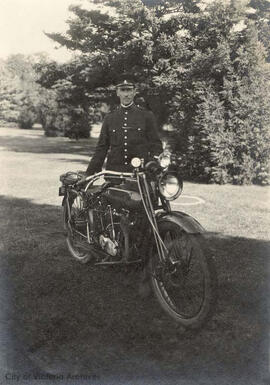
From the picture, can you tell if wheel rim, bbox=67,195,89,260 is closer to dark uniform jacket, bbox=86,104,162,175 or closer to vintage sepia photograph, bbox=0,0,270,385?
vintage sepia photograph, bbox=0,0,270,385

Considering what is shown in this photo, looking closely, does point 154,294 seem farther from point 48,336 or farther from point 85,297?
point 48,336

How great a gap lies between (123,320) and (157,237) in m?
0.69

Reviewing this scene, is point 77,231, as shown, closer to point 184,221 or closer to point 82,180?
point 82,180

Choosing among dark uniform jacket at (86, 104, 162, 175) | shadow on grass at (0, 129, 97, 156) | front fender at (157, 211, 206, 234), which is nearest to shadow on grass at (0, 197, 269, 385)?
front fender at (157, 211, 206, 234)

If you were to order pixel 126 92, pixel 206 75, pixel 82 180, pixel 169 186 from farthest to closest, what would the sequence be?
pixel 206 75, pixel 82 180, pixel 126 92, pixel 169 186

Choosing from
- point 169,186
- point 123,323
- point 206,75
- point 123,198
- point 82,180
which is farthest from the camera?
point 206,75

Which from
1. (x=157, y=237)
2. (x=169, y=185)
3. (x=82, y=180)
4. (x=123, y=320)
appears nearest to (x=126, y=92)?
(x=82, y=180)

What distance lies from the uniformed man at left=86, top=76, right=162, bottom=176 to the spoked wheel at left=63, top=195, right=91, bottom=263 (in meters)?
0.64

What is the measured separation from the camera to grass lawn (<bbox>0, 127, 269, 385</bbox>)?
2789 mm

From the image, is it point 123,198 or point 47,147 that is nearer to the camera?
point 123,198

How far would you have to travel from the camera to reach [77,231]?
486 cm

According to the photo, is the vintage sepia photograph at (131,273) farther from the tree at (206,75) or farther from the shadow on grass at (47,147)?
the shadow on grass at (47,147)

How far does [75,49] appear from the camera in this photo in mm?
21031

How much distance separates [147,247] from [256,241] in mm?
2610
